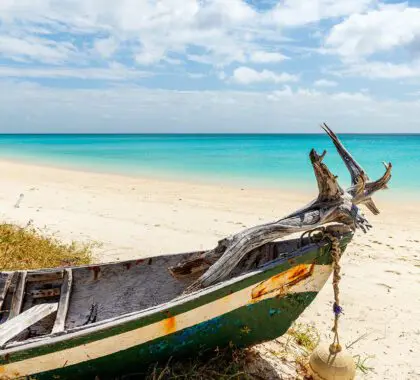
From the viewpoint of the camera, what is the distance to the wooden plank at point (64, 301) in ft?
14.7

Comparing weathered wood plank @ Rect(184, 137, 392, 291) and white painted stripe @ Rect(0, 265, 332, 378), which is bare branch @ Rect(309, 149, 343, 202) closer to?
weathered wood plank @ Rect(184, 137, 392, 291)

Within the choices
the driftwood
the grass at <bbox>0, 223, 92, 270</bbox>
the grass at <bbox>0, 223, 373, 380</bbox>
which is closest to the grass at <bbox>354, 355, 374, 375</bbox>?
the grass at <bbox>0, 223, 373, 380</bbox>

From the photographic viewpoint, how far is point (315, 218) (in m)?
3.89

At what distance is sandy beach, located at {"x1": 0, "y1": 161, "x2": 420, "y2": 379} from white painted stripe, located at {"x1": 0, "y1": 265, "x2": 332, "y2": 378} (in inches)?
73.5

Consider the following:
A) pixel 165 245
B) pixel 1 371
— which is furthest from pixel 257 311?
pixel 165 245

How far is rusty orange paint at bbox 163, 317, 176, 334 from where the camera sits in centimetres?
346

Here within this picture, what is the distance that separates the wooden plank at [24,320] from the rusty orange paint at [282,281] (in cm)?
222

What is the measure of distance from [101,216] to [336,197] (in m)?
8.38

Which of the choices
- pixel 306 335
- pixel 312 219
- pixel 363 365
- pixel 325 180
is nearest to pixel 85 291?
pixel 306 335

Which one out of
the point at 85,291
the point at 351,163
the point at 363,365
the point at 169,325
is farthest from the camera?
the point at 85,291

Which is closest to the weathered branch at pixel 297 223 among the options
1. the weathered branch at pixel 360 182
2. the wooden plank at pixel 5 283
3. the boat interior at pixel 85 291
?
the weathered branch at pixel 360 182

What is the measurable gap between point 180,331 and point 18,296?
221 cm

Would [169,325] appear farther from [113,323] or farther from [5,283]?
[5,283]

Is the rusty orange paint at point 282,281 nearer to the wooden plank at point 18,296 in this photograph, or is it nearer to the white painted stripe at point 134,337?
the white painted stripe at point 134,337
